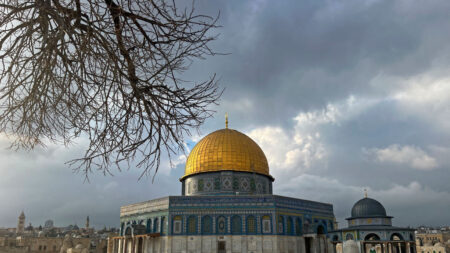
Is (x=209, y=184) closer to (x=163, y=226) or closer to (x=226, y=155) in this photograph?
(x=226, y=155)

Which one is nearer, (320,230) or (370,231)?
(370,231)

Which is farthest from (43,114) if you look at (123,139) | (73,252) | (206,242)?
(73,252)

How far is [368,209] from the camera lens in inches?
1092

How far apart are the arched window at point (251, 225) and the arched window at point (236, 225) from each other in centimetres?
56

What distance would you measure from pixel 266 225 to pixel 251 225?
3.39ft

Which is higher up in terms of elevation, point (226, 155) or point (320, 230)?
point (226, 155)

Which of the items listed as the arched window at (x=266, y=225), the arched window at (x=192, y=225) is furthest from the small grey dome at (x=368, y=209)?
the arched window at (x=192, y=225)

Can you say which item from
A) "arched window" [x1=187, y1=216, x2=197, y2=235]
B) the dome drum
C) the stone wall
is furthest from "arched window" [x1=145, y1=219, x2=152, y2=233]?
the dome drum

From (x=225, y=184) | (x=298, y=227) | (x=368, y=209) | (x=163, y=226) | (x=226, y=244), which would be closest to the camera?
(x=226, y=244)

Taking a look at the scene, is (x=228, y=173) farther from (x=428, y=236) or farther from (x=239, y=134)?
(x=428, y=236)

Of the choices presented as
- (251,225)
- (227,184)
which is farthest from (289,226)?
(227,184)

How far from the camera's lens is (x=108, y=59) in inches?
197

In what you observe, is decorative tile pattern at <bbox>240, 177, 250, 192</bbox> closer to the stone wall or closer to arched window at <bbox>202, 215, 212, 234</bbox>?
arched window at <bbox>202, 215, 212, 234</bbox>

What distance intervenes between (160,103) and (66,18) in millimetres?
1692
